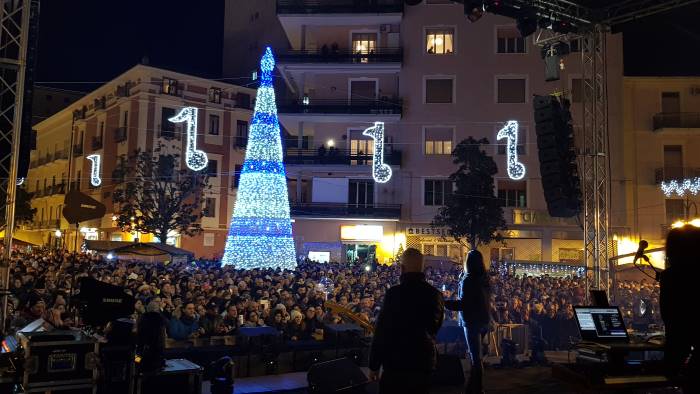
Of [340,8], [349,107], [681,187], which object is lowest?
[681,187]

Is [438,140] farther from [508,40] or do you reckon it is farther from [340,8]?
[340,8]

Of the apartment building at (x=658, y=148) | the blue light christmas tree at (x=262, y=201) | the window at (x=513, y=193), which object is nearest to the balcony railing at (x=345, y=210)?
the window at (x=513, y=193)

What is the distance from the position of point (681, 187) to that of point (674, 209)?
1443 millimetres

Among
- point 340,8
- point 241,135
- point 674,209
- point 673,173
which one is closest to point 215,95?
point 241,135

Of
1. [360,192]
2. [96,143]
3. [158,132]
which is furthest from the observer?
[96,143]

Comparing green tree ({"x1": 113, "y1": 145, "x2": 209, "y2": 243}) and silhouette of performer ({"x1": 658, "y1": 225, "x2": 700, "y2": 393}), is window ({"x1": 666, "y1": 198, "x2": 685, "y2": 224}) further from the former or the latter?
silhouette of performer ({"x1": 658, "y1": 225, "x2": 700, "y2": 393})

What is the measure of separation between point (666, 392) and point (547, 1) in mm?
7109

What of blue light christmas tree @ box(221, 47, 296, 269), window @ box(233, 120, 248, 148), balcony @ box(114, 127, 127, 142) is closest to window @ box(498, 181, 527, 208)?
blue light christmas tree @ box(221, 47, 296, 269)

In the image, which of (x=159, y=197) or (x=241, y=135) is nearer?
(x=159, y=197)

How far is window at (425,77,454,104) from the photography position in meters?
28.2

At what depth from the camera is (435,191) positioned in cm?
2767

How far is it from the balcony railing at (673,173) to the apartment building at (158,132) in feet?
74.7

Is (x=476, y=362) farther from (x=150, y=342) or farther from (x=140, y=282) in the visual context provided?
(x=140, y=282)

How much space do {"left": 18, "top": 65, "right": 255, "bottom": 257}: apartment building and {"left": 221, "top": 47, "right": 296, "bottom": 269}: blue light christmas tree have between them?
42.2 feet
